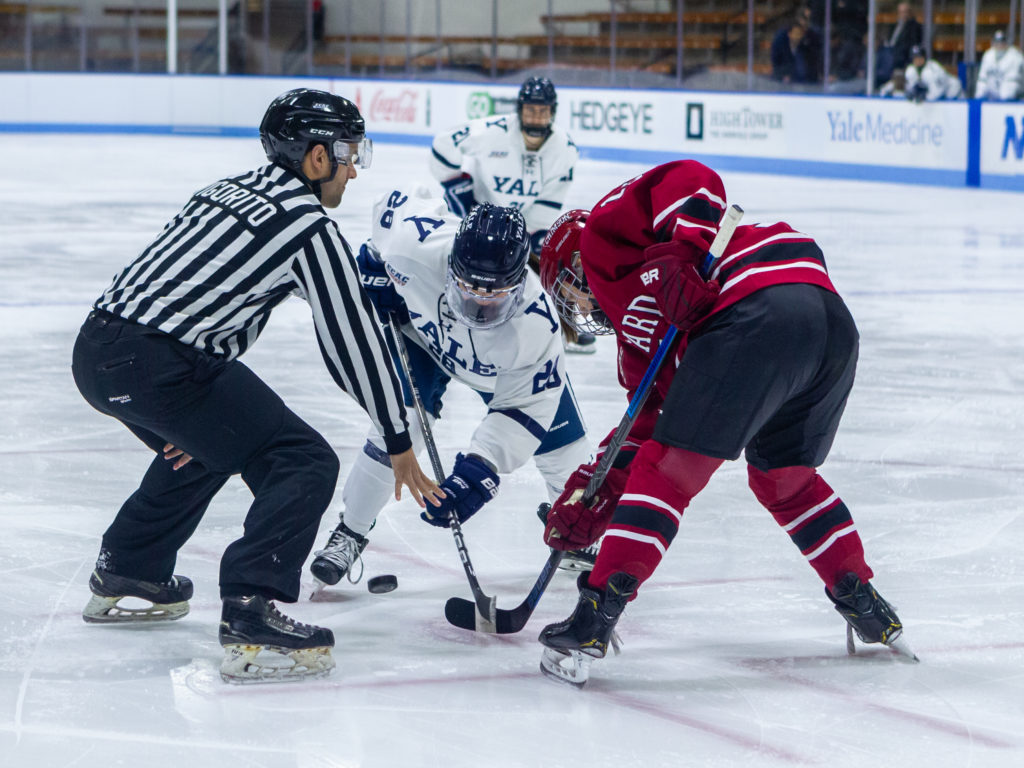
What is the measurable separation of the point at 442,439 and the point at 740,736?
223 centimetres

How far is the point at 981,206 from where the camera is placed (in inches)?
439

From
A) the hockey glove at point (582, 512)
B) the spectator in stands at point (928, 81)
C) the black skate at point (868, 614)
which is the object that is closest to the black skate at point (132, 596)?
the hockey glove at point (582, 512)

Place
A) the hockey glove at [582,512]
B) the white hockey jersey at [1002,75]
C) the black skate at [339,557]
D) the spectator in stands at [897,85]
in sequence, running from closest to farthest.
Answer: the hockey glove at [582,512] < the black skate at [339,557] < the white hockey jersey at [1002,75] < the spectator in stands at [897,85]

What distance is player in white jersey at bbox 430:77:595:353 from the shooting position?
6395 mm

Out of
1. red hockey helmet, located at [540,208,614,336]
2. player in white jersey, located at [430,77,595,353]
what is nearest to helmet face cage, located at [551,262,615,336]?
red hockey helmet, located at [540,208,614,336]

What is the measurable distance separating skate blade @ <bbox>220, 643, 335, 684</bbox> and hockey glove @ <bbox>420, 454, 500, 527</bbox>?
36 cm

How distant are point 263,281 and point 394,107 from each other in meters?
17.5

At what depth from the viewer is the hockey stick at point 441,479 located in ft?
8.98

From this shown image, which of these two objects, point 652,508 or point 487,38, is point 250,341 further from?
point 487,38

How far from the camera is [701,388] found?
2.37 m

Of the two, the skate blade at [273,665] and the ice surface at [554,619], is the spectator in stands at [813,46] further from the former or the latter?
the skate blade at [273,665]

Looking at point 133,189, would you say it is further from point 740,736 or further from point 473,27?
point 740,736

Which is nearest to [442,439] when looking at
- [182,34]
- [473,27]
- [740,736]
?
[740,736]

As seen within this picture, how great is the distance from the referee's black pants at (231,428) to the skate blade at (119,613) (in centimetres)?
35
